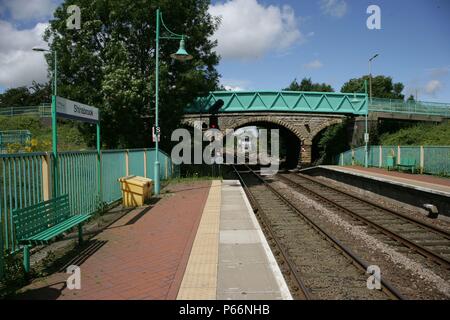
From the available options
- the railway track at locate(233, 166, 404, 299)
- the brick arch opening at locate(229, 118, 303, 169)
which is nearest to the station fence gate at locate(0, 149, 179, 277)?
the railway track at locate(233, 166, 404, 299)

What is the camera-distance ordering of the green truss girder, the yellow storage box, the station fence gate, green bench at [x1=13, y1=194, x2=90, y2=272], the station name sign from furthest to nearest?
the green truss girder < the yellow storage box < the station name sign < the station fence gate < green bench at [x1=13, y1=194, x2=90, y2=272]

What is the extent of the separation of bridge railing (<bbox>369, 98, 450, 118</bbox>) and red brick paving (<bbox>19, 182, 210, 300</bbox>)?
28007mm

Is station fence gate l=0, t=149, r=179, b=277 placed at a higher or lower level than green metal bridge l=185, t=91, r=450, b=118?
lower

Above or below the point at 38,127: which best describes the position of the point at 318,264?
below

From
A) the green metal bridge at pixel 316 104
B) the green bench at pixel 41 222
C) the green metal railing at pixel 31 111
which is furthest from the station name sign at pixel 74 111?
the green metal railing at pixel 31 111

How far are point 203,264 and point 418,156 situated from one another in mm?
19389

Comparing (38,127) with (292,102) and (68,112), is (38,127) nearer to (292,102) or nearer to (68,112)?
(292,102)

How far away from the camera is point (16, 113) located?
48.1 meters

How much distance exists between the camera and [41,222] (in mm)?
6434

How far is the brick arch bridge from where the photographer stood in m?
34.0

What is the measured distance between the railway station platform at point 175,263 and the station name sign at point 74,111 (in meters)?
2.59

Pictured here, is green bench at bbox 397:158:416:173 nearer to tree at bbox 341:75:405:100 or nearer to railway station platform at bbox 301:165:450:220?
railway station platform at bbox 301:165:450:220

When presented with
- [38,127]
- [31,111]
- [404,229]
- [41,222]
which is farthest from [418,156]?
[31,111]
